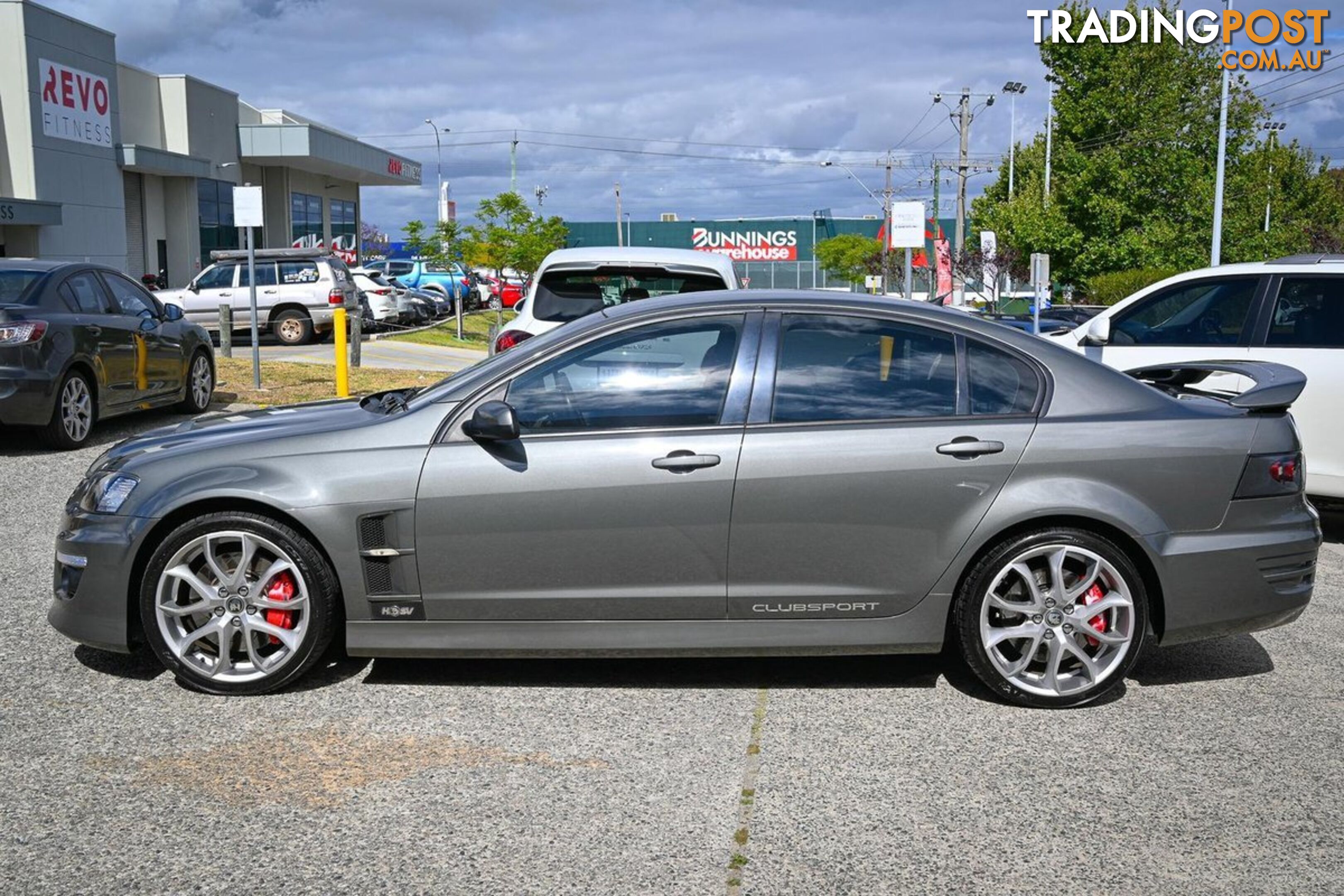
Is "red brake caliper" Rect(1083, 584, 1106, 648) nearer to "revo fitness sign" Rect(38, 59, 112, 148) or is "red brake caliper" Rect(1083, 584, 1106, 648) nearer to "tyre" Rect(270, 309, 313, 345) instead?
"tyre" Rect(270, 309, 313, 345)

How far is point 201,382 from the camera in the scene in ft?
46.8

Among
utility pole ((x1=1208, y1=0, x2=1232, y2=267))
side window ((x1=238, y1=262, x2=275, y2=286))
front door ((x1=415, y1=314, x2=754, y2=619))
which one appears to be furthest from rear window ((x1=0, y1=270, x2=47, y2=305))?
utility pole ((x1=1208, y1=0, x2=1232, y2=267))

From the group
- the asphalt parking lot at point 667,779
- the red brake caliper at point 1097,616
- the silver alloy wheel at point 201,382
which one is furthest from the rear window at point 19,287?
the red brake caliper at point 1097,616

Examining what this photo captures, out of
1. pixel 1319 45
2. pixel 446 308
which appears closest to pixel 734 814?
pixel 1319 45

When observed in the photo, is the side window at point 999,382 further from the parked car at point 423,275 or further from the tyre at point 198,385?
the parked car at point 423,275

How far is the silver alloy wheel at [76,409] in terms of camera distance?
11500 millimetres

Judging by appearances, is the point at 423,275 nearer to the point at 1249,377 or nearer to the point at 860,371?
the point at 1249,377

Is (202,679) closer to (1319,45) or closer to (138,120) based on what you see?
(1319,45)

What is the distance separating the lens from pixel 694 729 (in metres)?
4.92

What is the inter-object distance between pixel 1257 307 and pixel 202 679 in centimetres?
690

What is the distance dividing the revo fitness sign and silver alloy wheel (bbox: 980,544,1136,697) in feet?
115

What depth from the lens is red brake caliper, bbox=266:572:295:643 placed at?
5.12 metres

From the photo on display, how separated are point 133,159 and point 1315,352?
36.9 meters

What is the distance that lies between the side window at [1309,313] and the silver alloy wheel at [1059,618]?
437 cm
